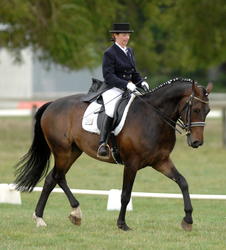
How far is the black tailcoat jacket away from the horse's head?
971 mm

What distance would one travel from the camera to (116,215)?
13.0 meters

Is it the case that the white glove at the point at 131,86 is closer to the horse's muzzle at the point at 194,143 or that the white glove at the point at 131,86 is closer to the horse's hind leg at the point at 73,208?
the horse's muzzle at the point at 194,143

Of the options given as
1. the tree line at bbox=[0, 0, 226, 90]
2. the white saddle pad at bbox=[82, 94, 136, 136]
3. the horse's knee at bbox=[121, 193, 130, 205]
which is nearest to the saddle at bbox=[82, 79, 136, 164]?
the white saddle pad at bbox=[82, 94, 136, 136]

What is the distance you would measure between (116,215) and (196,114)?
9.46 feet

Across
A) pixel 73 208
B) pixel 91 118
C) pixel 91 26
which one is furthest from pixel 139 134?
pixel 91 26

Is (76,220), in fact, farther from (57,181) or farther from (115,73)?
(115,73)

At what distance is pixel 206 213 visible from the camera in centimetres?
1362

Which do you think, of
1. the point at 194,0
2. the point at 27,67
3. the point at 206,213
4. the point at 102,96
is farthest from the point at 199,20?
the point at 27,67

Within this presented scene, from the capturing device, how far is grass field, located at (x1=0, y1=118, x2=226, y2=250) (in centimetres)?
989

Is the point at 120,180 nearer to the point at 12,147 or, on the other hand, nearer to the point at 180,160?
the point at 180,160

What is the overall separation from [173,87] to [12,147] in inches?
621

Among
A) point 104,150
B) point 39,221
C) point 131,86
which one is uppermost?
point 131,86

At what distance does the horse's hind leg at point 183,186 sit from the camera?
10.9 meters

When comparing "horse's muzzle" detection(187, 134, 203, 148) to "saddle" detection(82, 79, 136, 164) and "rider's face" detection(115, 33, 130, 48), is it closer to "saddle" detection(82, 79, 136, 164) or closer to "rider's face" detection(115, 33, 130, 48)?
"saddle" detection(82, 79, 136, 164)
